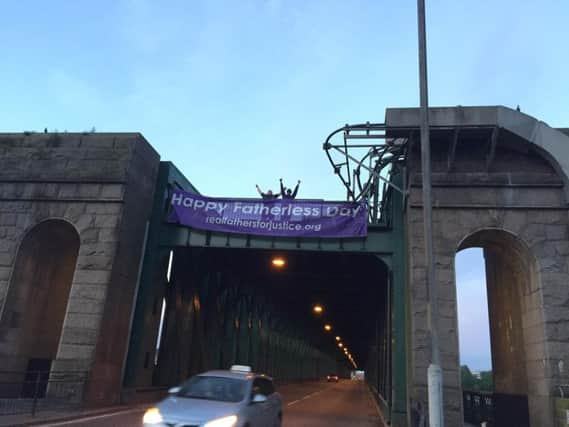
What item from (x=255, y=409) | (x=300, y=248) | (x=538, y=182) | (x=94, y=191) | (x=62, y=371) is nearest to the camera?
(x=255, y=409)

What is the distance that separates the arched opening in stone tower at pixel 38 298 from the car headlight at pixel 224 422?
12066 mm

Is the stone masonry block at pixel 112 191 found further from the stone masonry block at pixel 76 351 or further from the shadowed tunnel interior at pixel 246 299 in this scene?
the stone masonry block at pixel 76 351

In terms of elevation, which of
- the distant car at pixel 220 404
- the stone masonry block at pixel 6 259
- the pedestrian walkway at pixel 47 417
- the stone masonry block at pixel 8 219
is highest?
the stone masonry block at pixel 8 219

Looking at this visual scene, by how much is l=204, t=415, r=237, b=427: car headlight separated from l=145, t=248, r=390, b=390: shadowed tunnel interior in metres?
14.0

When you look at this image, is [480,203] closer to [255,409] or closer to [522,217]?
[522,217]

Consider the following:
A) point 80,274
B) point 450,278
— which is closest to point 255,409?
point 450,278

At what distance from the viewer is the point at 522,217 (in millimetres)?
17109

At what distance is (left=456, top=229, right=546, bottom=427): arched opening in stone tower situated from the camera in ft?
54.0

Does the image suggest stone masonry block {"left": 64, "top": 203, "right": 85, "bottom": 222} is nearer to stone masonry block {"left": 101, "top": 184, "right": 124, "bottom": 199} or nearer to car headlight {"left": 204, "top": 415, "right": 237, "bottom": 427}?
stone masonry block {"left": 101, "top": 184, "right": 124, "bottom": 199}

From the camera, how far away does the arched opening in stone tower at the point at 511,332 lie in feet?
54.0

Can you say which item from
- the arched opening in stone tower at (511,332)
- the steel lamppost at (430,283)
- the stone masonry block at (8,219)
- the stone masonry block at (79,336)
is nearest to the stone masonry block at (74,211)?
the stone masonry block at (8,219)

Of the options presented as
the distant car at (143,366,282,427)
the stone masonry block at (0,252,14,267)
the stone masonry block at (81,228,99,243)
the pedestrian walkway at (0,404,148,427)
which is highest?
the stone masonry block at (81,228,99,243)

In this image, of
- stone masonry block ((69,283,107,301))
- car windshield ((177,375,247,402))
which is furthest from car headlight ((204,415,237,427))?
stone masonry block ((69,283,107,301))

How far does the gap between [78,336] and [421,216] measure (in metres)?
13.0
